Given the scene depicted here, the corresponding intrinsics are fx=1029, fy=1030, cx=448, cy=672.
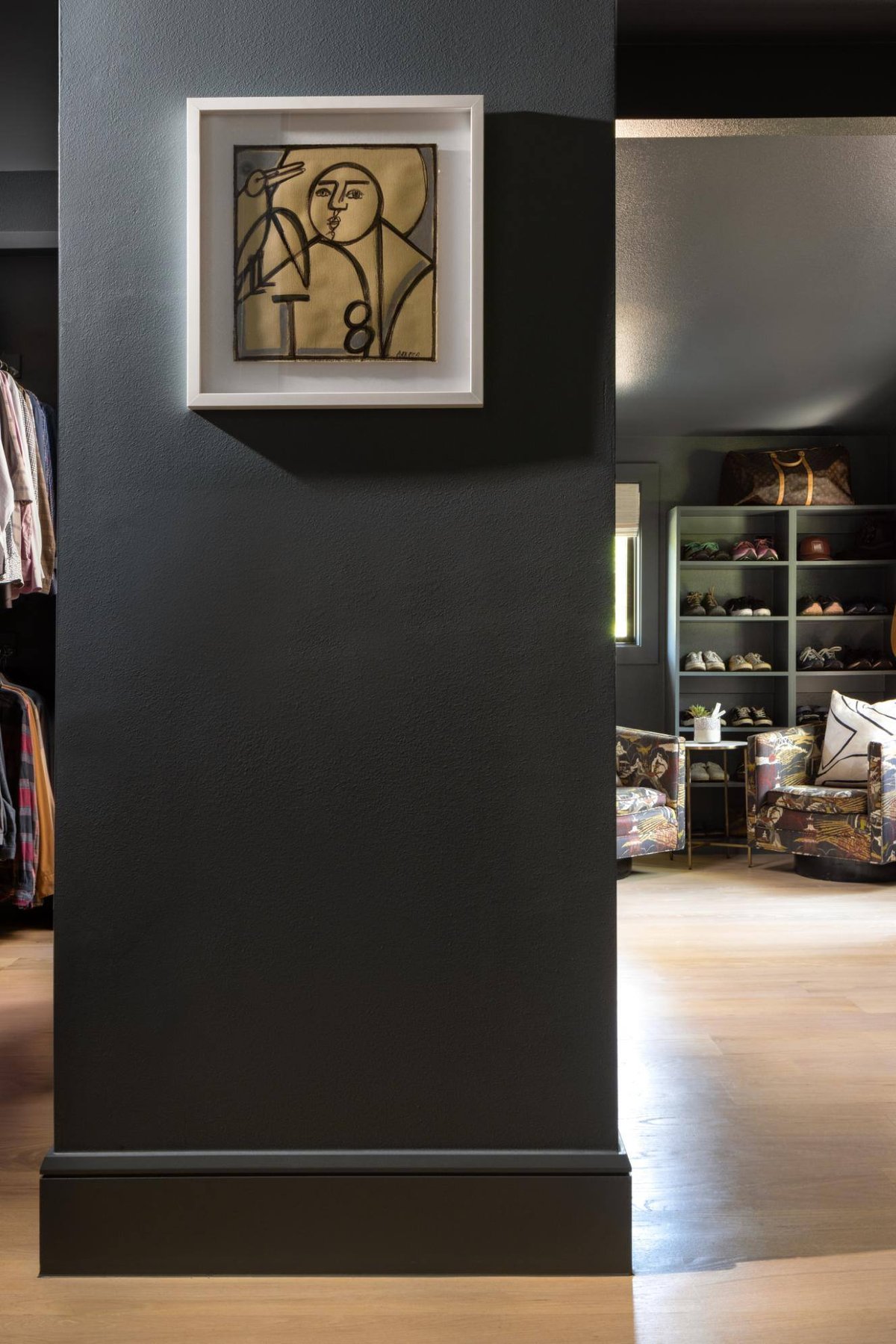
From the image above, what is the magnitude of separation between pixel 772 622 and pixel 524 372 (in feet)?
16.4

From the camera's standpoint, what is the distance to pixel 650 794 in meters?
5.06

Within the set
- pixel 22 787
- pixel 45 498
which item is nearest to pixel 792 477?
pixel 45 498

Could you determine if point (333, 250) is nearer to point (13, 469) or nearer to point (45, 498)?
point (13, 469)

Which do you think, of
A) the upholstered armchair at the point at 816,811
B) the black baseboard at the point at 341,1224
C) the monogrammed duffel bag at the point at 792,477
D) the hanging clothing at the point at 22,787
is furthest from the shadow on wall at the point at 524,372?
the monogrammed duffel bag at the point at 792,477

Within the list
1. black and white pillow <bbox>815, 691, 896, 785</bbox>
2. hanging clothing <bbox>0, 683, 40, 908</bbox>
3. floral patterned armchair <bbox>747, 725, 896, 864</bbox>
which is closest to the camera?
hanging clothing <bbox>0, 683, 40, 908</bbox>

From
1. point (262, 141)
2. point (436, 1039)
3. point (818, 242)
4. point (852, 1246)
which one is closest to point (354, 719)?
point (436, 1039)

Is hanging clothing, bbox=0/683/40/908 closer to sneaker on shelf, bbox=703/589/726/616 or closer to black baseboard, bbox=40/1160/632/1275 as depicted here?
black baseboard, bbox=40/1160/632/1275

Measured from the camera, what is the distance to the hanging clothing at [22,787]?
365cm

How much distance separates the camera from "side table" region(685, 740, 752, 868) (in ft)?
17.8

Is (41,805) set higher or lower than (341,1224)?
higher

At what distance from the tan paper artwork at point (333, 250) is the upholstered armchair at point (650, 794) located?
3.54 meters

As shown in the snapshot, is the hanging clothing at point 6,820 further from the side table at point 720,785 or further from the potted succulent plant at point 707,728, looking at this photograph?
the potted succulent plant at point 707,728

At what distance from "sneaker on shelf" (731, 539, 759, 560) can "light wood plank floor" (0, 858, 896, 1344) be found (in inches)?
120

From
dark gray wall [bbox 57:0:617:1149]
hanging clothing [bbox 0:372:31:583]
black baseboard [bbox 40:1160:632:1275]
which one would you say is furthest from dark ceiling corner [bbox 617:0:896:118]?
black baseboard [bbox 40:1160:632:1275]
